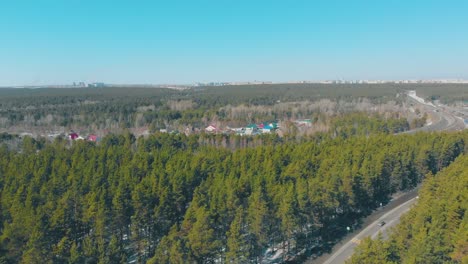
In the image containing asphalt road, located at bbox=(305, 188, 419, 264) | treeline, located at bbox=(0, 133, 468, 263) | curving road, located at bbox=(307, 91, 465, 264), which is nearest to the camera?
treeline, located at bbox=(0, 133, 468, 263)

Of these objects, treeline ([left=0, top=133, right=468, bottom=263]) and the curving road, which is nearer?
treeline ([left=0, top=133, right=468, bottom=263])

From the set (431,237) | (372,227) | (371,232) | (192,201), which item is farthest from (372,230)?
(192,201)

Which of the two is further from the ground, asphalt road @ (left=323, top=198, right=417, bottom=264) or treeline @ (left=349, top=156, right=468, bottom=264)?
treeline @ (left=349, top=156, right=468, bottom=264)

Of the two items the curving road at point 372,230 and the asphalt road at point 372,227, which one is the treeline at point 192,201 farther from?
the curving road at point 372,230

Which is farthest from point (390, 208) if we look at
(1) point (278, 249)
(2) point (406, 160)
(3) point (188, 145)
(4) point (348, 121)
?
(4) point (348, 121)

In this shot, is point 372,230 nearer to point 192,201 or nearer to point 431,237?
point 431,237

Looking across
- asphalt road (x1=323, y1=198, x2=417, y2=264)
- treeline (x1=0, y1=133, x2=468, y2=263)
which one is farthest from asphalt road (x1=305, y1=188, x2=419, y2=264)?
treeline (x1=0, y1=133, x2=468, y2=263)

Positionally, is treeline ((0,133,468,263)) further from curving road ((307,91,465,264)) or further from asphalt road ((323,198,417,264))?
asphalt road ((323,198,417,264))
